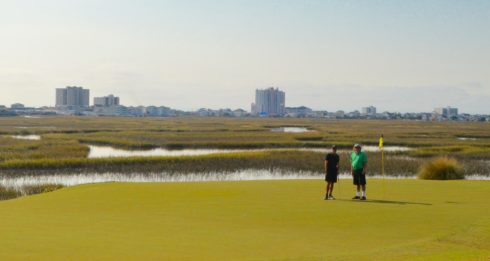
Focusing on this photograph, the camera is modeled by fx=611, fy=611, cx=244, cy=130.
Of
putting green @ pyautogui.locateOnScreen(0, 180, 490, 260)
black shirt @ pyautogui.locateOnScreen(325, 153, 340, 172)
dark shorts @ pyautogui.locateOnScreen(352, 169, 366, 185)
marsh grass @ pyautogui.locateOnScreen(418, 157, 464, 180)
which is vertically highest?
black shirt @ pyautogui.locateOnScreen(325, 153, 340, 172)

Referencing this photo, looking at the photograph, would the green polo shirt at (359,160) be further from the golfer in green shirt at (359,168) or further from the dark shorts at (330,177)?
the dark shorts at (330,177)

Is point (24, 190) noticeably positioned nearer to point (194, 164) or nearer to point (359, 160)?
point (194, 164)

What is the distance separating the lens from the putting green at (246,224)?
10438mm

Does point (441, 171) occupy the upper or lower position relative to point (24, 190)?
upper

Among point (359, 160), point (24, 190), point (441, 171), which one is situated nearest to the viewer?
point (359, 160)

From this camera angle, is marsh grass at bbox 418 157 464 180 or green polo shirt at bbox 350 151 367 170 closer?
green polo shirt at bbox 350 151 367 170

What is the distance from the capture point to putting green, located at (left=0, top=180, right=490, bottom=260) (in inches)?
411

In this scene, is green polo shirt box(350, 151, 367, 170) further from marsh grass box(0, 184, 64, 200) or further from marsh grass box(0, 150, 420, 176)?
marsh grass box(0, 150, 420, 176)

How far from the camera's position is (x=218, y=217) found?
1421 centimetres

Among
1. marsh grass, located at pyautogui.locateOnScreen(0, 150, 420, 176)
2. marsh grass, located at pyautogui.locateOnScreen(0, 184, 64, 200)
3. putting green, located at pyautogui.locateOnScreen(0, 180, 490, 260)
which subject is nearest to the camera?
putting green, located at pyautogui.locateOnScreen(0, 180, 490, 260)

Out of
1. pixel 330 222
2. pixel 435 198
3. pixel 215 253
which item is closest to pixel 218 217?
pixel 330 222

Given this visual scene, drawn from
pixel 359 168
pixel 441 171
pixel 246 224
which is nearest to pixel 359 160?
pixel 359 168

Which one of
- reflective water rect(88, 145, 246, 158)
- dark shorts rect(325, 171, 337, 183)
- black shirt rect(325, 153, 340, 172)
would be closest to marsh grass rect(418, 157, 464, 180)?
black shirt rect(325, 153, 340, 172)

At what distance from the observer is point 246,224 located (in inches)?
523
